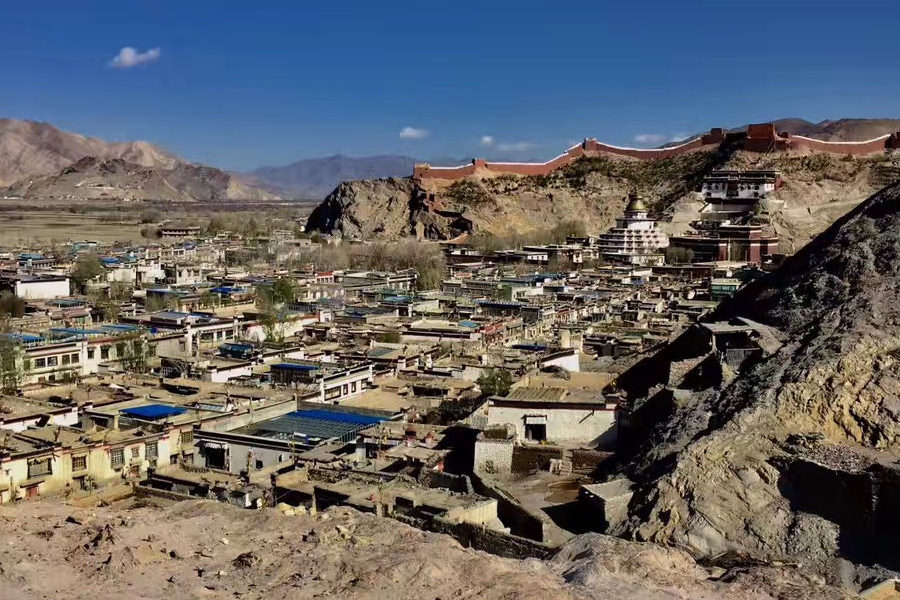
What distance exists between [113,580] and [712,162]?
84.6 metres

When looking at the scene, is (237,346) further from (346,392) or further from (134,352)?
(346,392)

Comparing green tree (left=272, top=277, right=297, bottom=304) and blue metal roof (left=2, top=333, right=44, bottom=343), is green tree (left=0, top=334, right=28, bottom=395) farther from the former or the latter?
green tree (left=272, top=277, right=297, bottom=304)

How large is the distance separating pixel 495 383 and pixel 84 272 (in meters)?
34.2

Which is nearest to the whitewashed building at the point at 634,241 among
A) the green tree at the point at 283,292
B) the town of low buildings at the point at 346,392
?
the town of low buildings at the point at 346,392

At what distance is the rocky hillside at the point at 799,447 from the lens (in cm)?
1295

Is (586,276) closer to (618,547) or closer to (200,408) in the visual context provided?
(200,408)

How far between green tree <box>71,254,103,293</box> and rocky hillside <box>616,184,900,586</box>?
3715cm

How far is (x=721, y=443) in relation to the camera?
14.5 metres

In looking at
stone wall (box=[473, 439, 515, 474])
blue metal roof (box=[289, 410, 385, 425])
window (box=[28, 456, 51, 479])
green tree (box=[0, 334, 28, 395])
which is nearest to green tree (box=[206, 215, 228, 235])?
green tree (box=[0, 334, 28, 395])

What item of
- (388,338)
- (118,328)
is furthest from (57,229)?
(388,338)

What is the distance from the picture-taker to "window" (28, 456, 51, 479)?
16.4m

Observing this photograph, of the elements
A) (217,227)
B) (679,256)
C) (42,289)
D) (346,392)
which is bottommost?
(346,392)

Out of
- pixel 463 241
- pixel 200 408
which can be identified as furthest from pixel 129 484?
pixel 463 241

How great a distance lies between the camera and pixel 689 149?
94.2m
